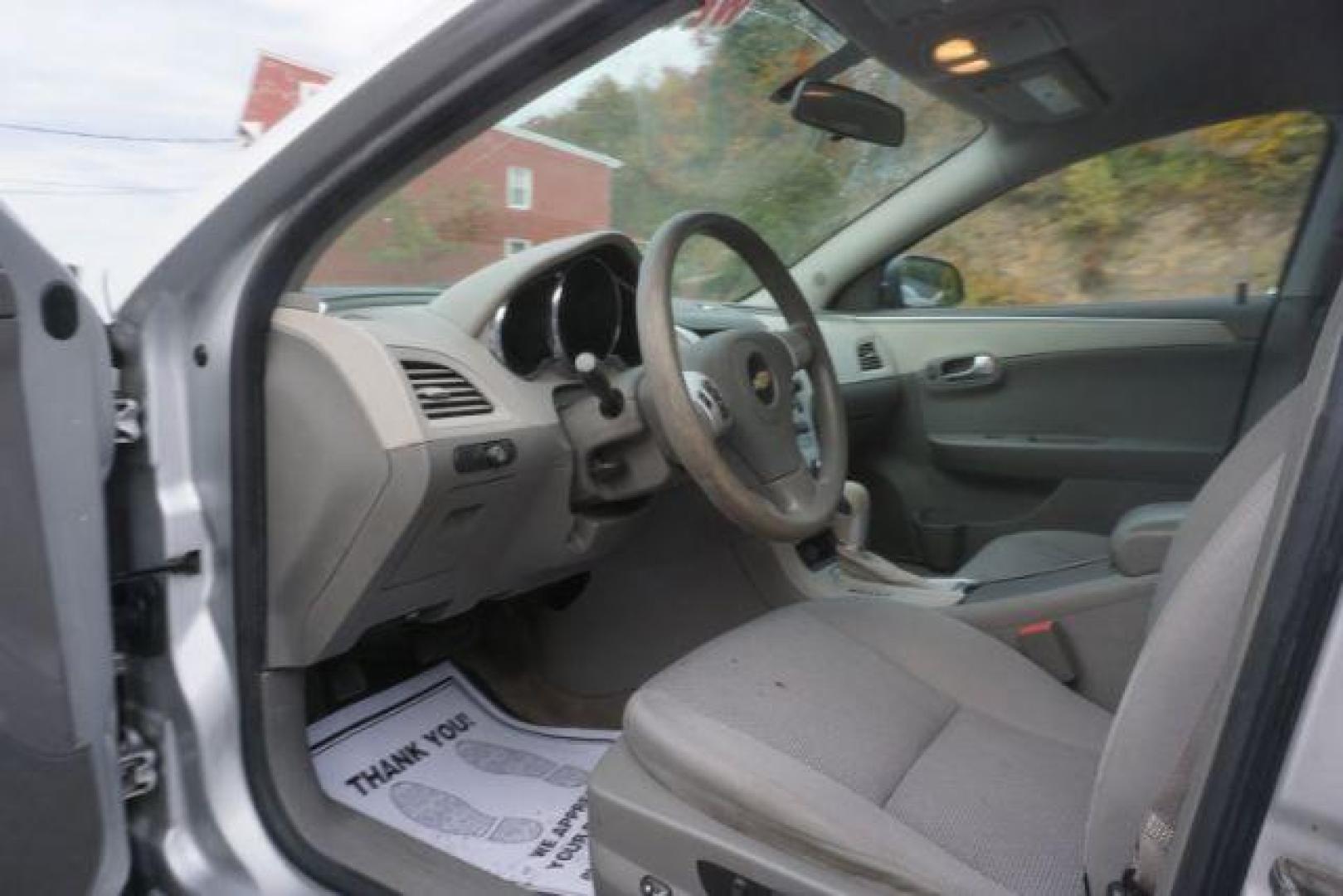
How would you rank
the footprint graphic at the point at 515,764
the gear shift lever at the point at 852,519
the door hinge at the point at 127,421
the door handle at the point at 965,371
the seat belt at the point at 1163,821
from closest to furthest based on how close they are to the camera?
1. the seat belt at the point at 1163,821
2. the door hinge at the point at 127,421
3. the footprint graphic at the point at 515,764
4. the gear shift lever at the point at 852,519
5. the door handle at the point at 965,371

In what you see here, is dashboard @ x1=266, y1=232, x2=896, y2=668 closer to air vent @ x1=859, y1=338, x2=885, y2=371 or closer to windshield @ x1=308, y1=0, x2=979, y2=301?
windshield @ x1=308, y1=0, x2=979, y2=301

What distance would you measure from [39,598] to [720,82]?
5.42 ft

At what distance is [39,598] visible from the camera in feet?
3.76

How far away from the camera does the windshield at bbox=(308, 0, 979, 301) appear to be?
155 centimetres

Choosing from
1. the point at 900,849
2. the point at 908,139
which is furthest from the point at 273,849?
the point at 908,139

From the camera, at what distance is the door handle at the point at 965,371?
3.13m

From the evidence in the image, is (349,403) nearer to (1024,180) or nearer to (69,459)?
(69,459)

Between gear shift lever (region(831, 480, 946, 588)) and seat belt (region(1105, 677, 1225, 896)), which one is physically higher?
seat belt (region(1105, 677, 1225, 896))

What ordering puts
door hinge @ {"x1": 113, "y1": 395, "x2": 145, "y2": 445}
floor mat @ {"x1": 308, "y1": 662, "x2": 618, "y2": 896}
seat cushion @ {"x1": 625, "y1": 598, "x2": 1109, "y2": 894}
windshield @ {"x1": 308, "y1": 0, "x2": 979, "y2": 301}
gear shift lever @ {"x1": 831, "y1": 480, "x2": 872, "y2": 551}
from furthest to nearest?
gear shift lever @ {"x1": 831, "y1": 480, "x2": 872, "y2": 551} → floor mat @ {"x1": 308, "y1": 662, "x2": 618, "y2": 896} → windshield @ {"x1": 308, "y1": 0, "x2": 979, "y2": 301} → door hinge @ {"x1": 113, "y1": 395, "x2": 145, "y2": 445} → seat cushion @ {"x1": 625, "y1": 598, "x2": 1109, "y2": 894}

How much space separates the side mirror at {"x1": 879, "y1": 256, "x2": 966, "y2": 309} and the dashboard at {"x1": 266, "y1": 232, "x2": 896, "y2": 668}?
1322 mm

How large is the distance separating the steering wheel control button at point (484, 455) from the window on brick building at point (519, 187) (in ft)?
1.73

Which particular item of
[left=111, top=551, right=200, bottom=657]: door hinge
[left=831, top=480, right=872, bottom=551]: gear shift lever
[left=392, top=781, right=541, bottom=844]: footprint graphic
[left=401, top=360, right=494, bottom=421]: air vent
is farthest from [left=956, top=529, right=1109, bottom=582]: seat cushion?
[left=111, top=551, right=200, bottom=657]: door hinge

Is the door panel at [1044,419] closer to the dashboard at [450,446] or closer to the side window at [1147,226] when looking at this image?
the side window at [1147,226]

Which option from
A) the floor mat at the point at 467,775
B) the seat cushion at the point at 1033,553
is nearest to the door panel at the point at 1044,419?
the seat cushion at the point at 1033,553
